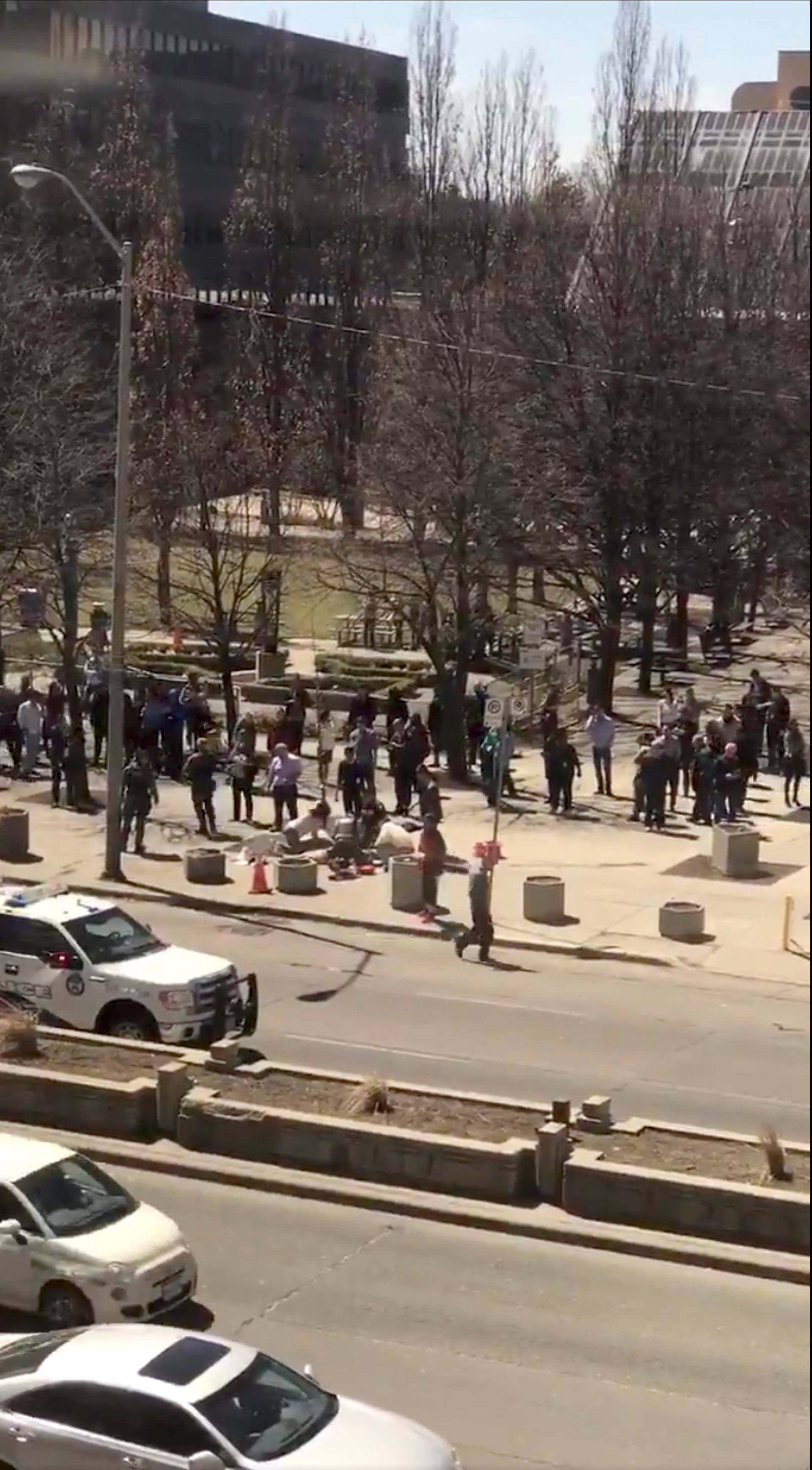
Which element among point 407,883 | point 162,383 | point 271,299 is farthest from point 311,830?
point 271,299

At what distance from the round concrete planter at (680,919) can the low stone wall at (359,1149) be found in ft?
4.91

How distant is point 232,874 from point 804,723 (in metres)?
4.71

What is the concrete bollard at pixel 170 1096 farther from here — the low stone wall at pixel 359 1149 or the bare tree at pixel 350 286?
the bare tree at pixel 350 286

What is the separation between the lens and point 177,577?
8812 mm

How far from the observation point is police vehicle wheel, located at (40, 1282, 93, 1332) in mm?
6473

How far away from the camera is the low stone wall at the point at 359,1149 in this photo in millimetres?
7457

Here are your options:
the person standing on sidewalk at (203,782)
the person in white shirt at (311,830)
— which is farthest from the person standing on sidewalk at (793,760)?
the person standing on sidewalk at (203,782)

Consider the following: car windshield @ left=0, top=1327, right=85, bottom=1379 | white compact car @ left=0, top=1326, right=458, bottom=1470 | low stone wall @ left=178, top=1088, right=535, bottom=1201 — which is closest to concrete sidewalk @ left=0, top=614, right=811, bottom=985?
low stone wall @ left=178, top=1088, right=535, bottom=1201

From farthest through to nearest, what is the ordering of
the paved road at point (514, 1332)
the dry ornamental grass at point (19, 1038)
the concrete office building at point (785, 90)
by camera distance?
the dry ornamental grass at point (19, 1038) → the paved road at point (514, 1332) → the concrete office building at point (785, 90)

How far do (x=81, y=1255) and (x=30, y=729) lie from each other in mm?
3288

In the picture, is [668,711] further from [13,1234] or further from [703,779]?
[13,1234]

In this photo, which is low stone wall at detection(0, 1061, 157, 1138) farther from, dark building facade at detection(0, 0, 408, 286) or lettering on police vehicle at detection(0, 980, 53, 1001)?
dark building facade at detection(0, 0, 408, 286)

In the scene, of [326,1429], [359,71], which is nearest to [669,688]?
[359,71]

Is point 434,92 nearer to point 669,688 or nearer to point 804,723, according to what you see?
point 669,688
